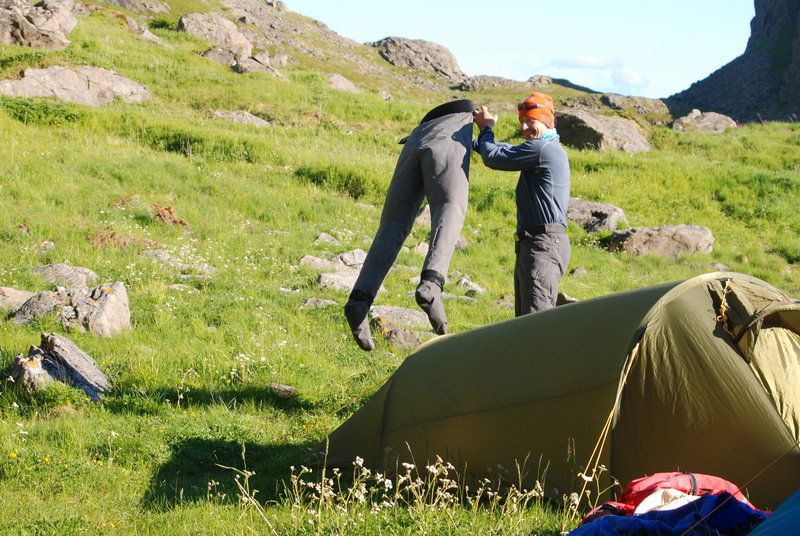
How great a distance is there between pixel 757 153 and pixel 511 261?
49.3ft

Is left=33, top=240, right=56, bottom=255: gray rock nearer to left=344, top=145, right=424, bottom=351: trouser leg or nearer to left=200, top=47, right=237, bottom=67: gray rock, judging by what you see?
left=344, top=145, right=424, bottom=351: trouser leg

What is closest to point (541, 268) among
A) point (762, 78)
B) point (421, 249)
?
point (421, 249)

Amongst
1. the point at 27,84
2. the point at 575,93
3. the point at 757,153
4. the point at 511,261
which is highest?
the point at 575,93

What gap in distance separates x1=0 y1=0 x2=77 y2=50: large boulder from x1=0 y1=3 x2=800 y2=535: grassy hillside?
2.79 m

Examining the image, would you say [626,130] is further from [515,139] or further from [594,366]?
[594,366]

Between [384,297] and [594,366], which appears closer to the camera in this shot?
[594,366]

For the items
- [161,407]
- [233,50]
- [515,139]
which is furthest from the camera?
[233,50]

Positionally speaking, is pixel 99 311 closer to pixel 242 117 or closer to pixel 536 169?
pixel 536 169

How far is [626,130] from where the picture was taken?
2712cm

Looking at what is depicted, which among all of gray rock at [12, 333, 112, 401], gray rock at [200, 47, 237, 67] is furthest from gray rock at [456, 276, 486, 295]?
gray rock at [200, 47, 237, 67]

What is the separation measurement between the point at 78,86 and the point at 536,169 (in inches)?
905

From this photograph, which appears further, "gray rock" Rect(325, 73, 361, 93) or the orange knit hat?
"gray rock" Rect(325, 73, 361, 93)

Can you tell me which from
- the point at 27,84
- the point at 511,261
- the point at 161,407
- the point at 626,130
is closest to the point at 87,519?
the point at 161,407

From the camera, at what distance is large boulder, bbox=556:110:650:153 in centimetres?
2580
